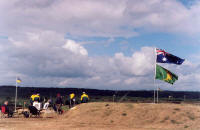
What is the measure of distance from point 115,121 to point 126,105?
2.64m

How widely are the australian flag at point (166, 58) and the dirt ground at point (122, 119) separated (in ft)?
12.3

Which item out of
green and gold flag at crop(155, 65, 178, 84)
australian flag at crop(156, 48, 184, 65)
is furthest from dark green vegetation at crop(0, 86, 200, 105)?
australian flag at crop(156, 48, 184, 65)

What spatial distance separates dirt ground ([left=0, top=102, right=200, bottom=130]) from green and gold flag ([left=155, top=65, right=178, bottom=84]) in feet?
8.07

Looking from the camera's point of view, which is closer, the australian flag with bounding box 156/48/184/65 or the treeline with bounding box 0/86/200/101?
the australian flag with bounding box 156/48/184/65

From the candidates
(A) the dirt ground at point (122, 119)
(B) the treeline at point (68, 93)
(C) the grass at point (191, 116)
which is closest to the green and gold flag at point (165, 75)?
(A) the dirt ground at point (122, 119)

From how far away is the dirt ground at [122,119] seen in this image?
18.0 m

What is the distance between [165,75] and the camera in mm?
23453

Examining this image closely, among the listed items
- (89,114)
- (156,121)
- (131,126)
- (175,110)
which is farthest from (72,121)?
(175,110)

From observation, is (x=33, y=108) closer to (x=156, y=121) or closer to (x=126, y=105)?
(x=126, y=105)

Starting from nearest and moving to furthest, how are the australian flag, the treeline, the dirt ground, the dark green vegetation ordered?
the dirt ground < the australian flag < the dark green vegetation < the treeline

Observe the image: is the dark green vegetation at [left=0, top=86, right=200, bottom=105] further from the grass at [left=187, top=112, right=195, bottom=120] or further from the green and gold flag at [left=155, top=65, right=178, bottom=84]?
the grass at [left=187, top=112, right=195, bottom=120]

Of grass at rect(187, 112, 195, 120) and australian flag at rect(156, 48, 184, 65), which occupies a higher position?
australian flag at rect(156, 48, 184, 65)

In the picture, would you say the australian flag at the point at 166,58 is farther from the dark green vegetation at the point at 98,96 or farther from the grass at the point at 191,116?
the dark green vegetation at the point at 98,96

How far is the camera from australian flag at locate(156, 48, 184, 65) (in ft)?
76.9
